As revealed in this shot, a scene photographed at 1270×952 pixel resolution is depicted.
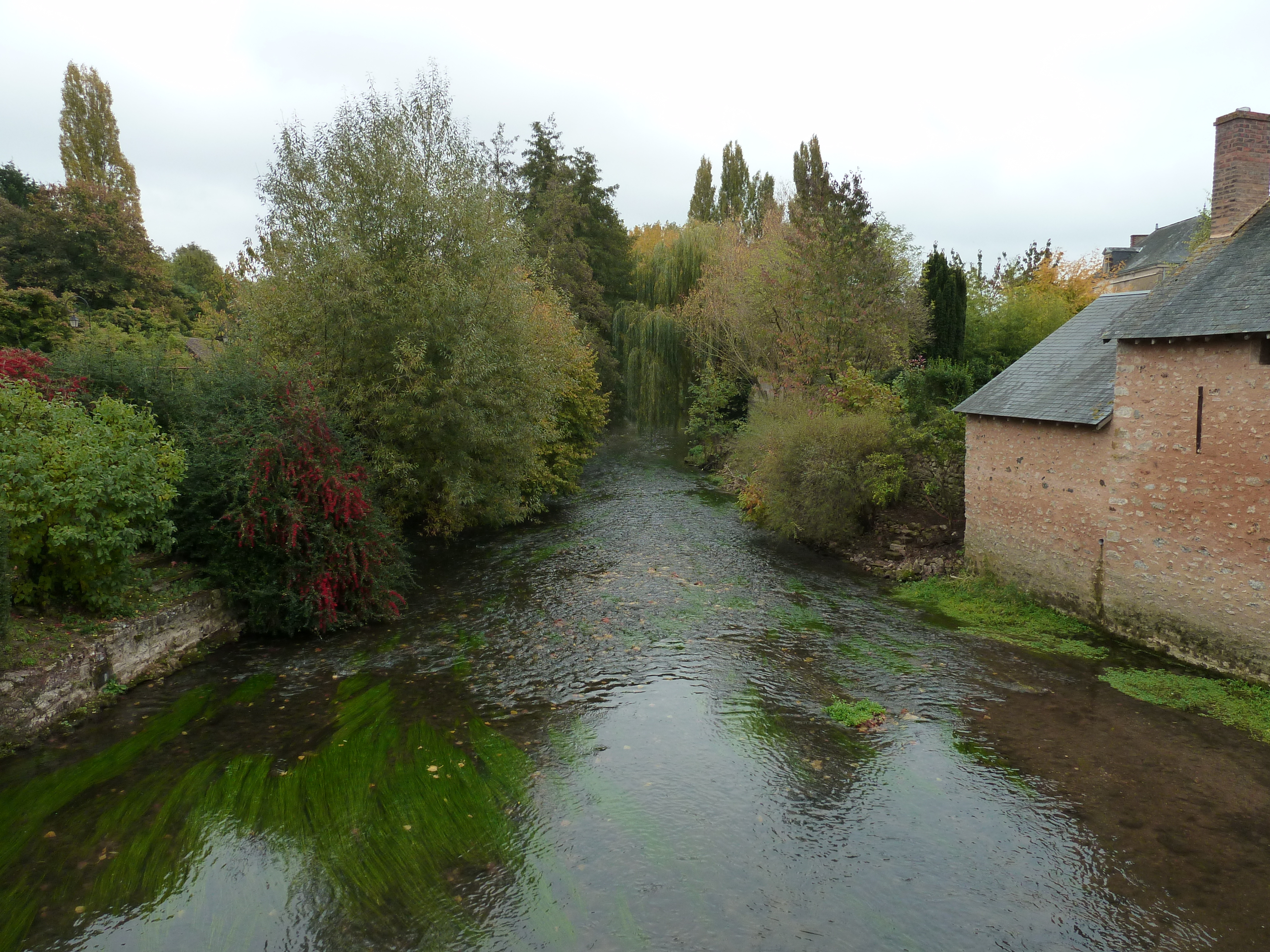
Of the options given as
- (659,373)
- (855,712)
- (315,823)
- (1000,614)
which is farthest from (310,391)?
(659,373)

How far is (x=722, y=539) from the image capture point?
18.5 metres

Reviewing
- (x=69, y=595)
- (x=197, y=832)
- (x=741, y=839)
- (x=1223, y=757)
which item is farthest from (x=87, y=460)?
(x=1223, y=757)

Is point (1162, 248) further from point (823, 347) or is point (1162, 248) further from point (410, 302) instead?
point (410, 302)

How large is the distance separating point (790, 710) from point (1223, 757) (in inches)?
182

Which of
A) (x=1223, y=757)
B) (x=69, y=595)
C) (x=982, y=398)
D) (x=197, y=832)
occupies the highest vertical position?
(x=982, y=398)

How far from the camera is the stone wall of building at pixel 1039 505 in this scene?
38.5 feet

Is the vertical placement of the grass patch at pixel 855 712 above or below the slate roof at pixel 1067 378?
below

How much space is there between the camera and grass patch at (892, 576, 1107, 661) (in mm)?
11445

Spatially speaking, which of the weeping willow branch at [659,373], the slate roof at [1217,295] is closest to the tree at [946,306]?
the weeping willow branch at [659,373]

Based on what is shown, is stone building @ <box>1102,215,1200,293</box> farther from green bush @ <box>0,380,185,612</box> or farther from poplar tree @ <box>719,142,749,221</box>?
green bush @ <box>0,380,185,612</box>

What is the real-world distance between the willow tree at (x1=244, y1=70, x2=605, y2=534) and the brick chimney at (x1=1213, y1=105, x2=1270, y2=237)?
12.8 meters

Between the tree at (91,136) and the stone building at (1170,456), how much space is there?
39573mm

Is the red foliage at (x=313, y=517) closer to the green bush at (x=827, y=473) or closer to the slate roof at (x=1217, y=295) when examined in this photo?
the green bush at (x=827, y=473)

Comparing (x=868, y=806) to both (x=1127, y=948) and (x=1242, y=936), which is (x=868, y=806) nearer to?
(x=1127, y=948)
